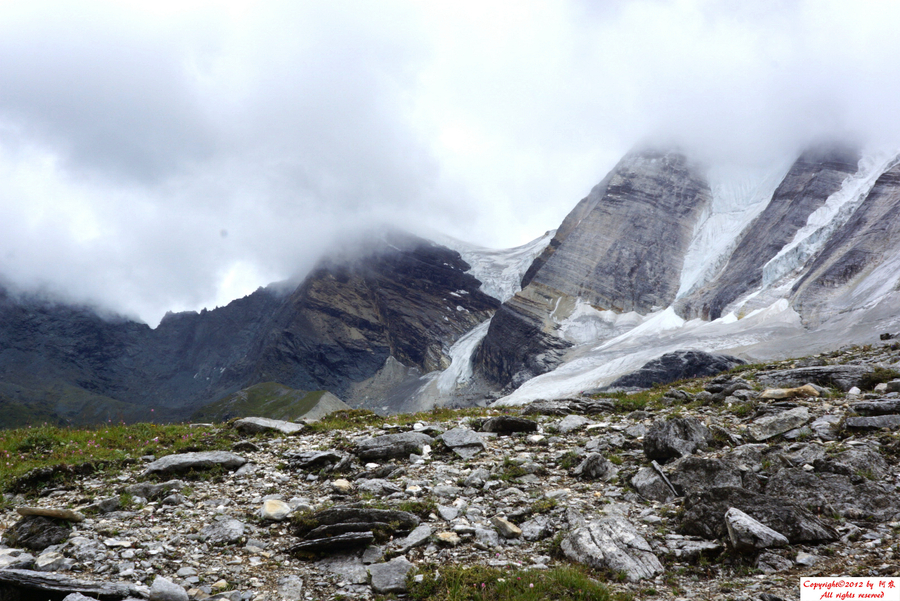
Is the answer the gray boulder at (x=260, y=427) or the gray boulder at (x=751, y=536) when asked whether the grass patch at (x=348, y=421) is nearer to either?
the gray boulder at (x=260, y=427)

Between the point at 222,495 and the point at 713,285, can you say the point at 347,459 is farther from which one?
the point at 713,285

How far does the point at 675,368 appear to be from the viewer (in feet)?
298

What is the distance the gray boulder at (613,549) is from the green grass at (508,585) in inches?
14.5

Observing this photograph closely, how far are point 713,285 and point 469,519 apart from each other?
166459mm

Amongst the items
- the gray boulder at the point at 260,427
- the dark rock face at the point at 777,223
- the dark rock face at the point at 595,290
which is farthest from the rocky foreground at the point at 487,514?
the dark rock face at the point at 595,290

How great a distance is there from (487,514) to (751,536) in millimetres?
4309

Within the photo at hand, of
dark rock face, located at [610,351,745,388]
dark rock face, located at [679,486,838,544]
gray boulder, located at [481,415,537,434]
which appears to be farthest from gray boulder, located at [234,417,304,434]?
dark rock face, located at [610,351,745,388]

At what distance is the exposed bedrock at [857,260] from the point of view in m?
93.8

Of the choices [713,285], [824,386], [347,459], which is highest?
[713,285]

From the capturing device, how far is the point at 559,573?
6570mm

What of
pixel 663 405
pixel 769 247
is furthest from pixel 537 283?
pixel 663 405

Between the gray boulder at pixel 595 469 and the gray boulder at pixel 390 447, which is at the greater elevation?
the gray boulder at pixel 390 447

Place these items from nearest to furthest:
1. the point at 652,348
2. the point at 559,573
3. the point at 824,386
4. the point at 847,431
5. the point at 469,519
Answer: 1. the point at 559,573
2. the point at 469,519
3. the point at 847,431
4. the point at 824,386
5. the point at 652,348

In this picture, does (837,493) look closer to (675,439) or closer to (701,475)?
(701,475)
